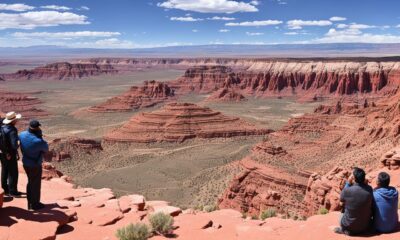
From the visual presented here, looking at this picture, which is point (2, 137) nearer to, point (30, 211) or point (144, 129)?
point (30, 211)

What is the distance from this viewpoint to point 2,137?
1123 centimetres

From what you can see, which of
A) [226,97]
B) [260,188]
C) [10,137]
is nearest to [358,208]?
[10,137]

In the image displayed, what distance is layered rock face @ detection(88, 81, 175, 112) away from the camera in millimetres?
117787

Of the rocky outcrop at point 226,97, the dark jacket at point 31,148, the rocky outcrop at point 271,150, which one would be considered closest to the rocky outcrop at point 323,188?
the dark jacket at point 31,148

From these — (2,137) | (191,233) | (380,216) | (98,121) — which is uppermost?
(2,137)

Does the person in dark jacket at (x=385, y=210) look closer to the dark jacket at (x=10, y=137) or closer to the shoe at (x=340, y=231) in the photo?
the shoe at (x=340, y=231)

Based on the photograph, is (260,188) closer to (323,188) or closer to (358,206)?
(323,188)

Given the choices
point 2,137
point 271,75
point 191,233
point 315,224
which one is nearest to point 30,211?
point 2,137

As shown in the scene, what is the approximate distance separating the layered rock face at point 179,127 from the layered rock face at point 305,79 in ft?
220

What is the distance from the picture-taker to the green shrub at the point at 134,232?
1004 centimetres

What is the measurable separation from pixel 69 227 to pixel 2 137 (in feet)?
9.32

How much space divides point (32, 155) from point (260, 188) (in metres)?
20.2

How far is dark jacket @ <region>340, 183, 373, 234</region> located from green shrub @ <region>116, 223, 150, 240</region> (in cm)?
457

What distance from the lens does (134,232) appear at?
1012 centimetres
